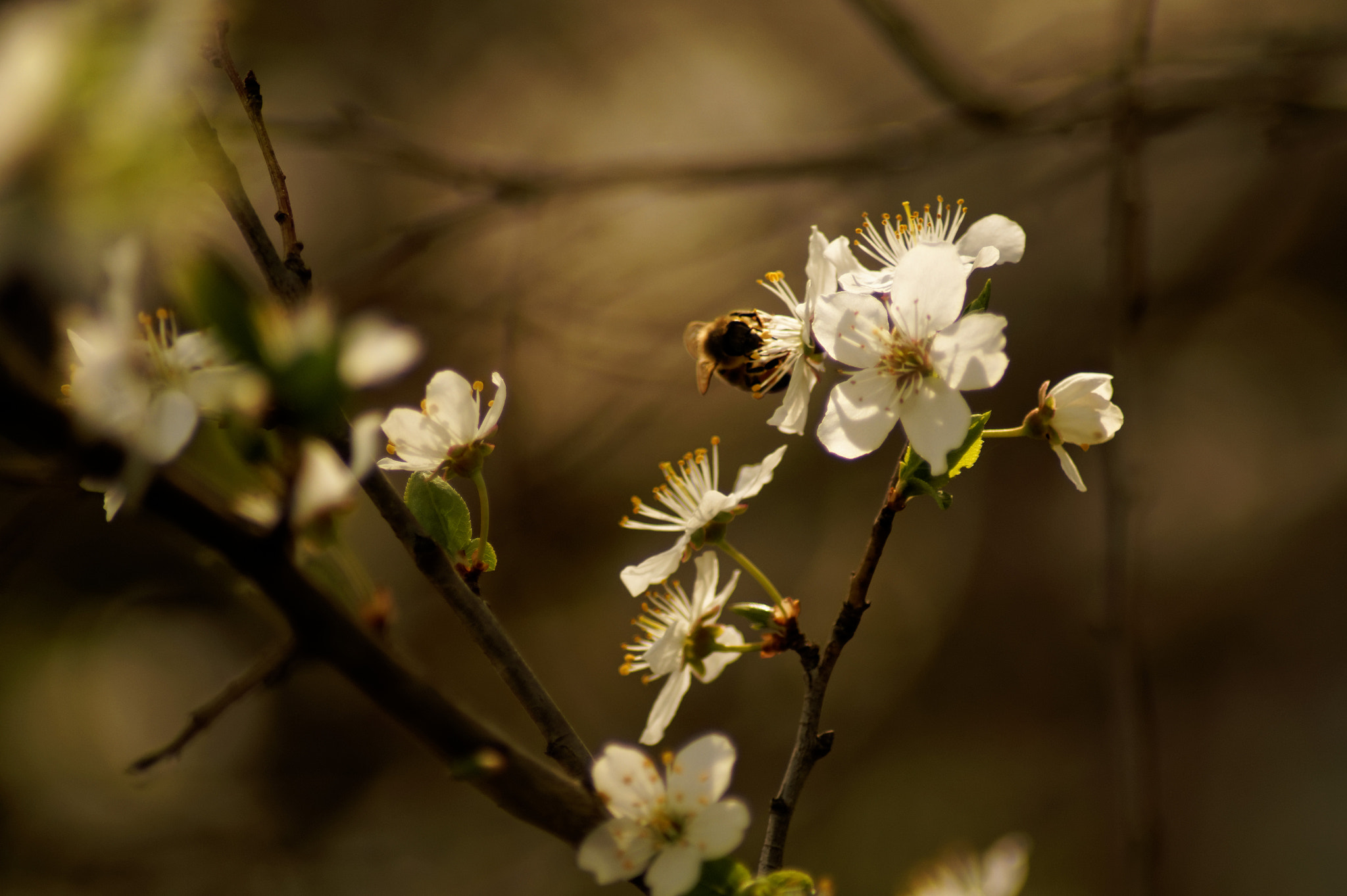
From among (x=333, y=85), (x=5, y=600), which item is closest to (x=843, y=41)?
(x=333, y=85)

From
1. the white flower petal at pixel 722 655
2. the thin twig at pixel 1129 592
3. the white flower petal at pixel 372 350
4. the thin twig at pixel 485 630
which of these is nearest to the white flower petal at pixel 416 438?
the thin twig at pixel 485 630

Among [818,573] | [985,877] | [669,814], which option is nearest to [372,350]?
[669,814]

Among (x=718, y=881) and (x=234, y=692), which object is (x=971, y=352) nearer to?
(x=718, y=881)

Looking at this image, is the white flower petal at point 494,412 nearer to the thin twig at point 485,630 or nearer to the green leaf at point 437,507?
the green leaf at point 437,507

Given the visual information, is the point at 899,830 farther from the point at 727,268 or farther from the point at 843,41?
the point at 843,41

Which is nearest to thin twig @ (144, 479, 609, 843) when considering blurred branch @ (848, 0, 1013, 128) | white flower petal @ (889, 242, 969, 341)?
white flower petal @ (889, 242, 969, 341)

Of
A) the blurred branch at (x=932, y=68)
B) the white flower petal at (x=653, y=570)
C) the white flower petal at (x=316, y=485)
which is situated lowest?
the white flower petal at (x=653, y=570)
